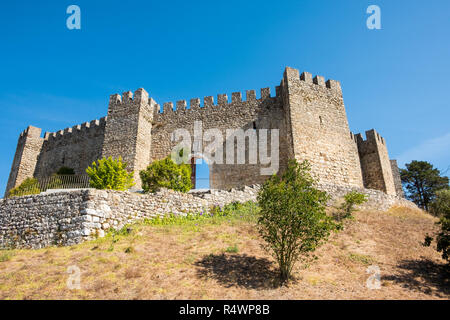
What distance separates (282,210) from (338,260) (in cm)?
261

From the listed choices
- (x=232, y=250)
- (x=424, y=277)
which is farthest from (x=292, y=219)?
(x=424, y=277)

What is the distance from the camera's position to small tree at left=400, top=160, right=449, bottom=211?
80.0 feet

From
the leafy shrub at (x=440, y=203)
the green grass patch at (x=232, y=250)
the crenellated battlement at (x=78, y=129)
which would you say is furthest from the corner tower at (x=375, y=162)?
the crenellated battlement at (x=78, y=129)

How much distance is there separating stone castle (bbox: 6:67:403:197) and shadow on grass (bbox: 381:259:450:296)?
7.39 metres

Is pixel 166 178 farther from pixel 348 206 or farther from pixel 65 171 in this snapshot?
pixel 65 171

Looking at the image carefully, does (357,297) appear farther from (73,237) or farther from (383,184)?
(383,184)

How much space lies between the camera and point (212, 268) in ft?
23.6

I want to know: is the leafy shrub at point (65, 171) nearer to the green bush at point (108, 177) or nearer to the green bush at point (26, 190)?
the green bush at point (26, 190)

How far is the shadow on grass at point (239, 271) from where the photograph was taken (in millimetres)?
6551

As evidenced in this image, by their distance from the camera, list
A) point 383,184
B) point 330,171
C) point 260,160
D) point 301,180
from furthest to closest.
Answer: point 383,184, point 260,160, point 330,171, point 301,180

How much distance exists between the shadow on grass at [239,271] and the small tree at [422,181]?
2294 centimetres

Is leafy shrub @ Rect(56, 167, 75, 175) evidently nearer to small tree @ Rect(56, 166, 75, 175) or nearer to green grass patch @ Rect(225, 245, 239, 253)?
small tree @ Rect(56, 166, 75, 175)
